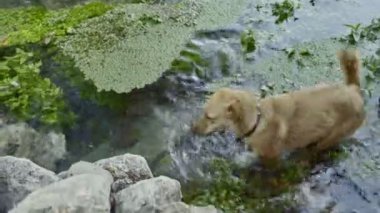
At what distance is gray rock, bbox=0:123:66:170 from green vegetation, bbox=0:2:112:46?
5.14 ft

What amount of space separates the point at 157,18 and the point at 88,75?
50.9 inches

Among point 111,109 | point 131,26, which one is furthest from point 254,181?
point 131,26

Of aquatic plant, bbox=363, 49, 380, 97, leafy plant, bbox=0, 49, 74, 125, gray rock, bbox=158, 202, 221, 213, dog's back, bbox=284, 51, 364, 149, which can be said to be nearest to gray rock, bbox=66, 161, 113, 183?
gray rock, bbox=158, 202, 221, 213

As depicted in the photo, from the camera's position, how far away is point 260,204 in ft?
16.9

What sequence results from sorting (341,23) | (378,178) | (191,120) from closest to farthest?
(378,178) → (191,120) → (341,23)

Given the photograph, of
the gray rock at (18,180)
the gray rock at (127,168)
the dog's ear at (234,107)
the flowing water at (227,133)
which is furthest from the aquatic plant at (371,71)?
the gray rock at (18,180)

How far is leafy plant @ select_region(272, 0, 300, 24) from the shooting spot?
7461 mm

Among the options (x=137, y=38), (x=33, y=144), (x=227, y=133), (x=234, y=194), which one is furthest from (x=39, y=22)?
(x=234, y=194)

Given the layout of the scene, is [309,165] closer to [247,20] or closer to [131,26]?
[247,20]

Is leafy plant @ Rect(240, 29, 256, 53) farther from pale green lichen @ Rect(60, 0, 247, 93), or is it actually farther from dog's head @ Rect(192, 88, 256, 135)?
dog's head @ Rect(192, 88, 256, 135)

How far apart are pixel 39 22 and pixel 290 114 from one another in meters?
A: 3.82

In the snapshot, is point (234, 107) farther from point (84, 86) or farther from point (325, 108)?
point (84, 86)

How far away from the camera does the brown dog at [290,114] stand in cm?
502

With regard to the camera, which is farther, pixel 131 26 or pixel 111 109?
pixel 131 26
